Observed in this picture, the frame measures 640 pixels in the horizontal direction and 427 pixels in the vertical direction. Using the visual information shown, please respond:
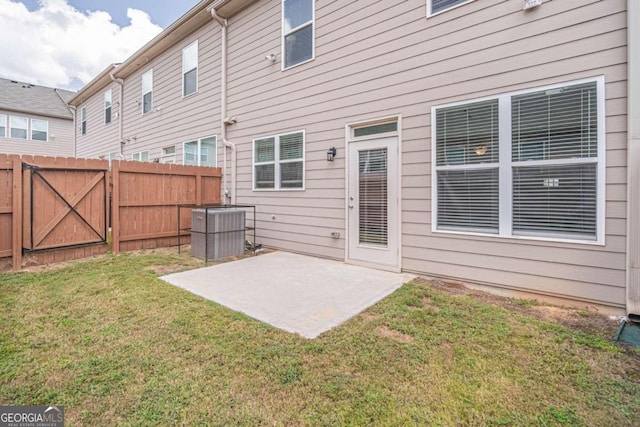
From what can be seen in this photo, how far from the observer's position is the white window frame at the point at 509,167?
2.98 m

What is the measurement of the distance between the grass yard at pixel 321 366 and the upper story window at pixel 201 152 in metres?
5.15

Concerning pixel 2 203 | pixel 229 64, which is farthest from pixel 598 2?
pixel 2 203

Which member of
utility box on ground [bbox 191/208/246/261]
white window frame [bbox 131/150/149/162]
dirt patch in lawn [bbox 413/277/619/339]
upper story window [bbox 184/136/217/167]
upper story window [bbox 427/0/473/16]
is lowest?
dirt patch in lawn [bbox 413/277/619/339]

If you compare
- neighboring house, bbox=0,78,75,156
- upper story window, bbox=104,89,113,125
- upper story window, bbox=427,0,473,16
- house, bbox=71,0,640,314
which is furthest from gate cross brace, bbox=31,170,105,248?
neighboring house, bbox=0,78,75,156

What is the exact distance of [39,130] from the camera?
15.7m

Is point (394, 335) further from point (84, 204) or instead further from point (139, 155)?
point (139, 155)

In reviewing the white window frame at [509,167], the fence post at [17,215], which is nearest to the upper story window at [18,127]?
the fence post at [17,215]

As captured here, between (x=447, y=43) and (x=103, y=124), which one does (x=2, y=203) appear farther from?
(x=103, y=124)

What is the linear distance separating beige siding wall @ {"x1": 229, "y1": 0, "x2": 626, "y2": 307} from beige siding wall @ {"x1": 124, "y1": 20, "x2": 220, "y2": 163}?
3.62ft

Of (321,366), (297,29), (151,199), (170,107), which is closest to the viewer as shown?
(321,366)

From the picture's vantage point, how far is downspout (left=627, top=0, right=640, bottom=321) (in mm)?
2779

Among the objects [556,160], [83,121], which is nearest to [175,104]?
[83,121]

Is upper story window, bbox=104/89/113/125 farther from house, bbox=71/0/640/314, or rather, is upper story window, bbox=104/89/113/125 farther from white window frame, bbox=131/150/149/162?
house, bbox=71/0/640/314

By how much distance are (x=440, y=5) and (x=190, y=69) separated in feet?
22.2
